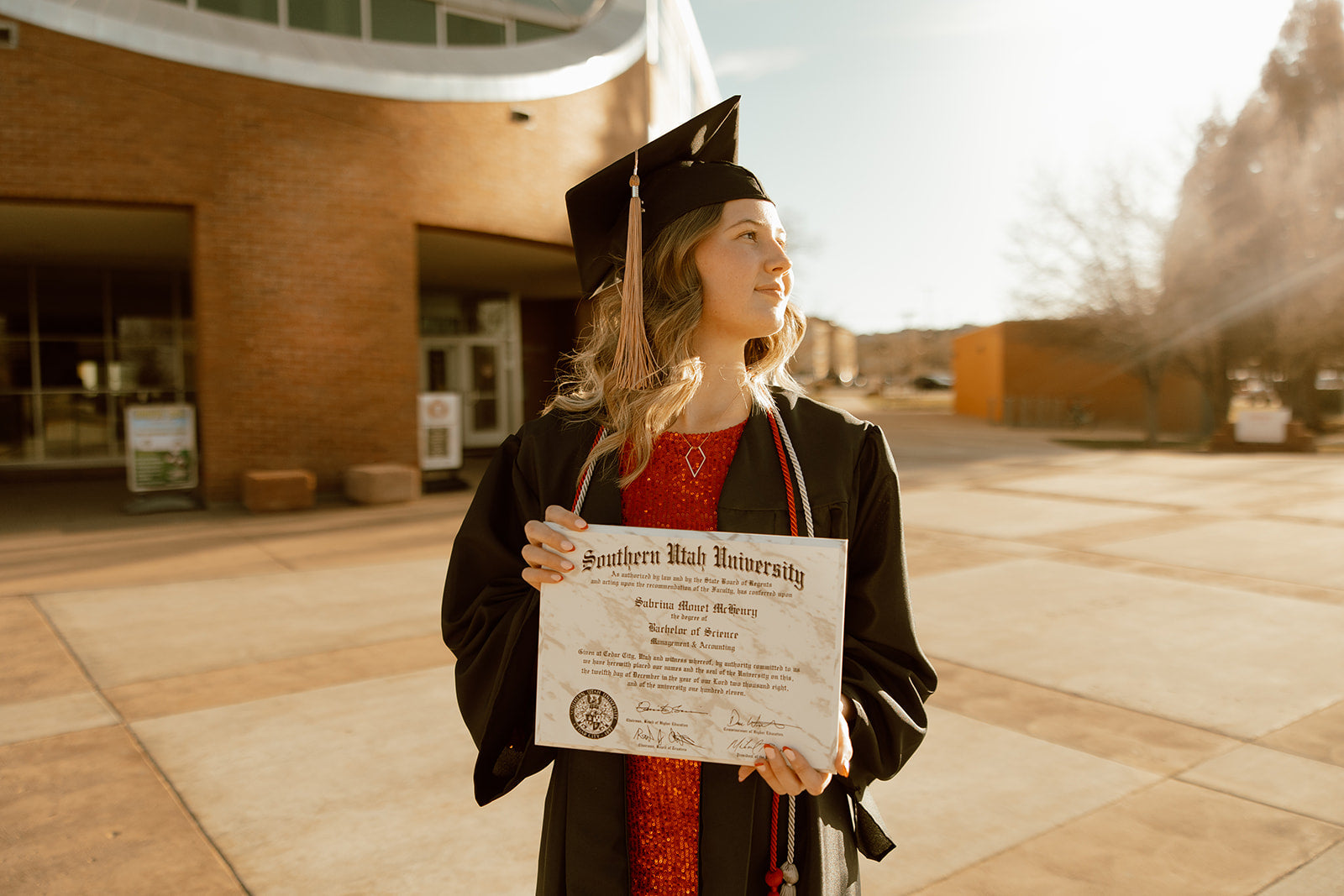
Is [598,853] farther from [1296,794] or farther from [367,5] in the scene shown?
→ [367,5]

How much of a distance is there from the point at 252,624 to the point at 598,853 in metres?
5.26

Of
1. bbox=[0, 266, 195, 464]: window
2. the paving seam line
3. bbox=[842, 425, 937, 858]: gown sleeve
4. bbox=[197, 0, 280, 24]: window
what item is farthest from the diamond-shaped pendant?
bbox=[0, 266, 195, 464]: window

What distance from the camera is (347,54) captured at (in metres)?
12.8

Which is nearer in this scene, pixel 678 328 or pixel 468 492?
pixel 678 328

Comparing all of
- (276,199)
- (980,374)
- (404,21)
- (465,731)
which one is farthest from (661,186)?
(980,374)

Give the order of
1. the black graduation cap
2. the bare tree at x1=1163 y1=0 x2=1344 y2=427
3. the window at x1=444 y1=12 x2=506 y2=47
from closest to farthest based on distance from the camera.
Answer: the black graduation cap
the window at x1=444 y1=12 x2=506 y2=47
the bare tree at x1=1163 y1=0 x2=1344 y2=427

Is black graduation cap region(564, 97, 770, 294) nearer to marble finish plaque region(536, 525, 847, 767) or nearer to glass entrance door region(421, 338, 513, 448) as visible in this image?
marble finish plaque region(536, 525, 847, 767)

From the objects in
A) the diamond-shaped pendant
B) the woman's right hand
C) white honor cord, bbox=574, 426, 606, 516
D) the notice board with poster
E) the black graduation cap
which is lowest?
the notice board with poster

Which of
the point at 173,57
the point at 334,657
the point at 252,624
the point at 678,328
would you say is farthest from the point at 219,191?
the point at 678,328

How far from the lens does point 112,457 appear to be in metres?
17.6

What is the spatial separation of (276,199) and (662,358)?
11615 mm

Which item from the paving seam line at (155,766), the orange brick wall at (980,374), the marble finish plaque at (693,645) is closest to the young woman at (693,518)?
the marble finish plaque at (693,645)
